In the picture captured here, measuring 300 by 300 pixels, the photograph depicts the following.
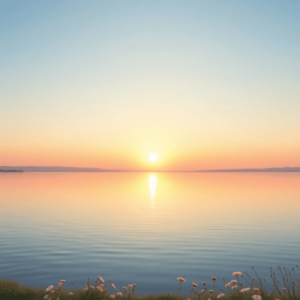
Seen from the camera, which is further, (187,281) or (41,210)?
(41,210)

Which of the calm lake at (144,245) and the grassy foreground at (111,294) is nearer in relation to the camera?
the grassy foreground at (111,294)

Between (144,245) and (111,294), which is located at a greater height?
(144,245)

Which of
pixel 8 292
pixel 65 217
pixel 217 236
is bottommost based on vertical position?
pixel 8 292

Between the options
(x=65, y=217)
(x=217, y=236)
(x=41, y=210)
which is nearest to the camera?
(x=217, y=236)

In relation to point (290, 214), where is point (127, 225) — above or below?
below

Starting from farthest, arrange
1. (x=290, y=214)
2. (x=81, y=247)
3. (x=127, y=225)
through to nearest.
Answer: (x=290, y=214)
(x=127, y=225)
(x=81, y=247)

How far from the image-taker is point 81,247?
2592 cm

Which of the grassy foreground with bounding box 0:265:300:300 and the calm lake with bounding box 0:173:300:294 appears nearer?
the grassy foreground with bounding box 0:265:300:300

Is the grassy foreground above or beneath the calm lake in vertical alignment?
beneath

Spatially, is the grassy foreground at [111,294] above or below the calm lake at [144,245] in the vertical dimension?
below

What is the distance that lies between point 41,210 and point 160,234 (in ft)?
78.4

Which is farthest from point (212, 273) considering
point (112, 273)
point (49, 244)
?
point (49, 244)

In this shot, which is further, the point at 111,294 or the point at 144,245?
the point at 144,245

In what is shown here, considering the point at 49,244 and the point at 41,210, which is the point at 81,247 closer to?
the point at 49,244
